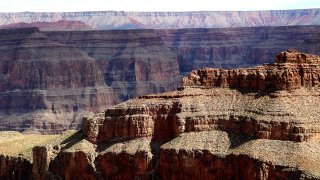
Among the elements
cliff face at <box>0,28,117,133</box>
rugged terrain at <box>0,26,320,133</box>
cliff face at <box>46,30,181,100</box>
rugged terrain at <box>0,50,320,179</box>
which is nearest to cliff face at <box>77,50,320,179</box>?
rugged terrain at <box>0,50,320,179</box>

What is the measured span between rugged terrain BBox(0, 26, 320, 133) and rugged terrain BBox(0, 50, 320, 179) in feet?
268

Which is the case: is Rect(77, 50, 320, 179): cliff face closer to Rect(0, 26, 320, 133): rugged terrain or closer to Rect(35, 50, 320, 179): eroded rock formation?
Rect(35, 50, 320, 179): eroded rock formation

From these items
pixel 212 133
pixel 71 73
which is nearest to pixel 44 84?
pixel 71 73

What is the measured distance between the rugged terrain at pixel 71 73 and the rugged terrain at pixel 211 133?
→ 81729 millimetres

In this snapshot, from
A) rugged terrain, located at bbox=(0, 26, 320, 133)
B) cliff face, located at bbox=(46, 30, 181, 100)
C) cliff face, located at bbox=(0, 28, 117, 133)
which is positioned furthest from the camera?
cliff face, located at bbox=(46, 30, 181, 100)

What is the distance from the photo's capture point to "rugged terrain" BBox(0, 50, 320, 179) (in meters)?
71.1

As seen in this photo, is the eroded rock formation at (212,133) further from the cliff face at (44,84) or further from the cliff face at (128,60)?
the cliff face at (128,60)

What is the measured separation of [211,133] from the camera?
77.1m

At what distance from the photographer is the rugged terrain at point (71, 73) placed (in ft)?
562

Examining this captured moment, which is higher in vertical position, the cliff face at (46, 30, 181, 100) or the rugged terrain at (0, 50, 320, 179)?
the cliff face at (46, 30, 181, 100)

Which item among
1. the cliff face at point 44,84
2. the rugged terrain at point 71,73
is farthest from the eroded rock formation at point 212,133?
the cliff face at point 44,84

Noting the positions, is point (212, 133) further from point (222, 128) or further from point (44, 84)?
point (44, 84)

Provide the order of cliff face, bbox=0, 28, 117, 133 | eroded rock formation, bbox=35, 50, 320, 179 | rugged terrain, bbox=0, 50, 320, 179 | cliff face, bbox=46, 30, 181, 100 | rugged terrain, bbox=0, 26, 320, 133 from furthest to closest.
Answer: cliff face, bbox=46, 30, 181, 100 → rugged terrain, bbox=0, 26, 320, 133 → cliff face, bbox=0, 28, 117, 133 → rugged terrain, bbox=0, 50, 320, 179 → eroded rock formation, bbox=35, 50, 320, 179

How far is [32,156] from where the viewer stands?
8944cm
